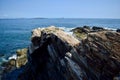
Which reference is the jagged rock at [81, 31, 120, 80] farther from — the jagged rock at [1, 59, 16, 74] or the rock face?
the jagged rock at [1, 59, 16, 74]

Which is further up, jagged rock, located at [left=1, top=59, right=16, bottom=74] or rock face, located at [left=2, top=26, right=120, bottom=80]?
rock face, located at [left=2, top=26, right=120, bottom=80]

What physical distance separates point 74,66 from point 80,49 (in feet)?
5.78

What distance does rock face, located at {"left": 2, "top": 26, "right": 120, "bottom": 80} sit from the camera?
14.2m

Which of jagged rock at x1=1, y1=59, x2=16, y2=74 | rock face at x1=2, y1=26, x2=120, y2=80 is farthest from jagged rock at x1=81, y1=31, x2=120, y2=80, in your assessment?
jagged rock at x1=1, y1=59, x2=16, y2=74

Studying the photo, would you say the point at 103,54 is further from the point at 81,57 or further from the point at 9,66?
the point at 9,66

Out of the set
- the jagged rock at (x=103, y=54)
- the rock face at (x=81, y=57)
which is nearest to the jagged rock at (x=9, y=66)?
the rock face at (x=81, y=57)

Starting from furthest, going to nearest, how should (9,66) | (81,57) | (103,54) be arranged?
(9,66) < (81,57) < (103,54)

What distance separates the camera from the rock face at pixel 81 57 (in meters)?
14.2

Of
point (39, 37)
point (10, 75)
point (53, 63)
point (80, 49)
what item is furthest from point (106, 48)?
point (10, 75)

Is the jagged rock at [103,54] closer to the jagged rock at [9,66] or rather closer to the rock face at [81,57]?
the rock face at [81,57]

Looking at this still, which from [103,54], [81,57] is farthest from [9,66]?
[103,54]

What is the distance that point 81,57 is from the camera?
17.0 m

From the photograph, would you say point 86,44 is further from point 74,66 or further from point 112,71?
point 112,71

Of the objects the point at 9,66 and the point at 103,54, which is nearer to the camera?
the point at 103,54
